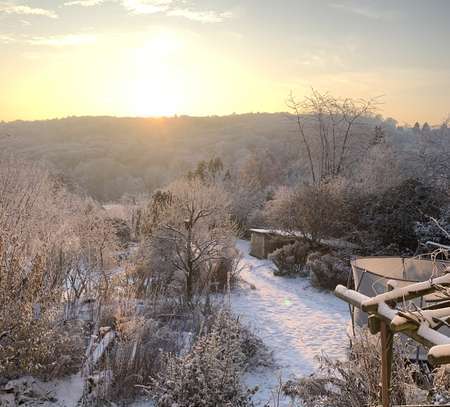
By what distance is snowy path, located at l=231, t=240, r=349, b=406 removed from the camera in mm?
6227

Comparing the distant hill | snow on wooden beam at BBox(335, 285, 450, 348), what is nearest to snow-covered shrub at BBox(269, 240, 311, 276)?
snow on wooden beam at BBox(335, 285, 450, 348)

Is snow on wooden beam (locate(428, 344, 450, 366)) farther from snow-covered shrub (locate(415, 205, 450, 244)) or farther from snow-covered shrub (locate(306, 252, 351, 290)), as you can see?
snow-covered shrub (locate(415, 205, 450, 244))

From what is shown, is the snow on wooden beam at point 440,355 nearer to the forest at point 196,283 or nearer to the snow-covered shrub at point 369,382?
the forest at point 196,283

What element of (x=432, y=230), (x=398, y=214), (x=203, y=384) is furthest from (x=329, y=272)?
(x=203, y=384)

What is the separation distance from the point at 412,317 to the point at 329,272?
30.1ft

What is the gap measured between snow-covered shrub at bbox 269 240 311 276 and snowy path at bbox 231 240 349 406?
1.13ft

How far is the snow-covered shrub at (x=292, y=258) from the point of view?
12.6 metres

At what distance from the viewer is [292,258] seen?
12695 mm

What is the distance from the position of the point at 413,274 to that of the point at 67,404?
15.2 feet

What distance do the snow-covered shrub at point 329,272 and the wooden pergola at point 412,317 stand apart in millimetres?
8330

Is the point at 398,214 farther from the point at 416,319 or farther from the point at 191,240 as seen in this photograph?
the point at 416,319

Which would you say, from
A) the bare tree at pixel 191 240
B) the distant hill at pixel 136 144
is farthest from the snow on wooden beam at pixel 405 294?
the distant hill at pixel 136 144

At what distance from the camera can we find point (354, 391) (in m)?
3.85

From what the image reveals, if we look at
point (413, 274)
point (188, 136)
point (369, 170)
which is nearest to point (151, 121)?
point (188, 136)
